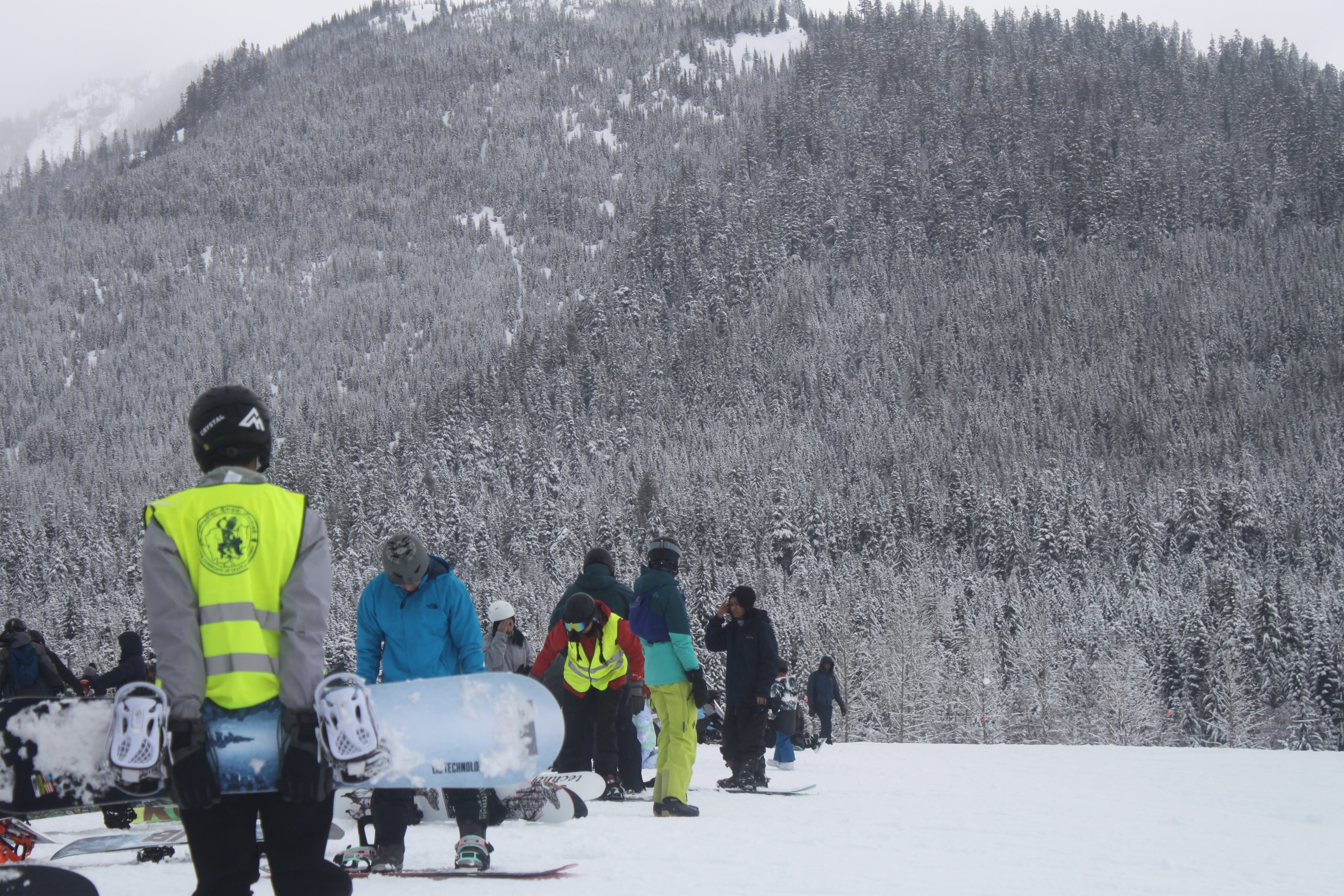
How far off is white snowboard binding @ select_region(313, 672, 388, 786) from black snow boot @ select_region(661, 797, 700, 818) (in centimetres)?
425

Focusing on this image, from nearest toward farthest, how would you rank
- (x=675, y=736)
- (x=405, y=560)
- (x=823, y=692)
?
(x=405, y=560), (x=675, y=736), (x=823, y=692)

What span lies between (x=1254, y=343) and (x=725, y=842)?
5183 inches

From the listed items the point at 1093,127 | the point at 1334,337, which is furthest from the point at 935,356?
the point at 1093,127

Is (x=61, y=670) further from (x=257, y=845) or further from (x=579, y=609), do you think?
(x=257, y=845)

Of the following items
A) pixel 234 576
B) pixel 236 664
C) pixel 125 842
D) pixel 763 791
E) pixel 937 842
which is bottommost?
pixel 763 791

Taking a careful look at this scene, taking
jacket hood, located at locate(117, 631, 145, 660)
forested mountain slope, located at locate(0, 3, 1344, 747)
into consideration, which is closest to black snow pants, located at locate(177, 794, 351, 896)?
jacket hood, located at locate(117, 631, 145, 660)

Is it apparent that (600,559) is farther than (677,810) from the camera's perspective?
Yes

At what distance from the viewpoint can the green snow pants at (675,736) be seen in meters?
6.61

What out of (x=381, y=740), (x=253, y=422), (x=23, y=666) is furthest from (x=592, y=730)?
(x=253, y=422)

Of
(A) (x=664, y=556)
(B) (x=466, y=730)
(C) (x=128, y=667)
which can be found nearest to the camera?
(B) (x=466, y=730)

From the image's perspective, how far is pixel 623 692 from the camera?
759 centimetres

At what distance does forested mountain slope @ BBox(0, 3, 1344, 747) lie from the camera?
50.3 m

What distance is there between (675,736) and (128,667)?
17.4 feet

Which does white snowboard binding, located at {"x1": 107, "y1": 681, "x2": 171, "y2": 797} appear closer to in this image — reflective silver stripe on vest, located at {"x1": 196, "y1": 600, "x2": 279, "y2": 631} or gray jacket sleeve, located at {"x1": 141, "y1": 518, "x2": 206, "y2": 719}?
gray jacket sleeve, located at {"x1": 141, "y1": 518, "x2": 206, "y2": 719}
